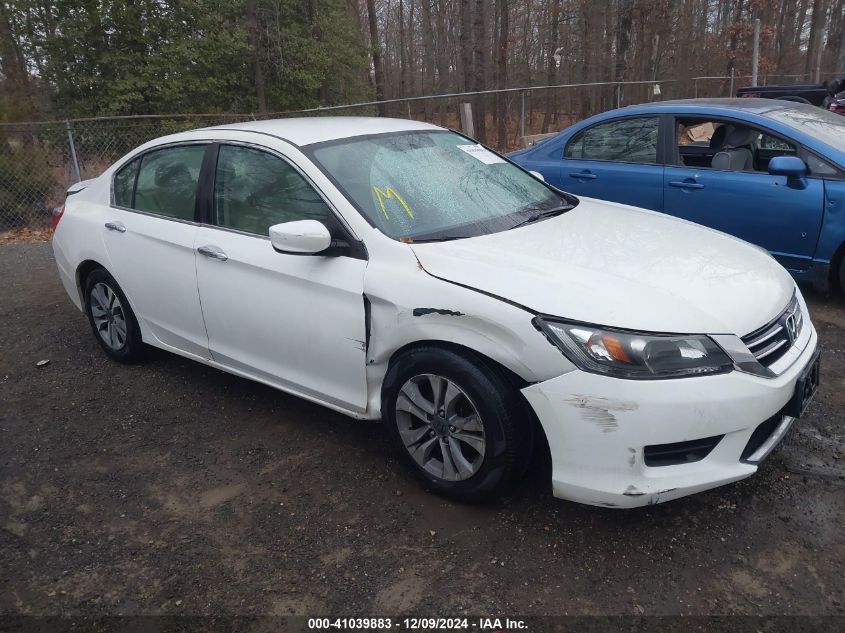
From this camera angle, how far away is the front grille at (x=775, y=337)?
2.78 metres

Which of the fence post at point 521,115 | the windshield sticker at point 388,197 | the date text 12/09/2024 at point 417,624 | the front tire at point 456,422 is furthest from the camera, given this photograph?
the fence post at point 521,115

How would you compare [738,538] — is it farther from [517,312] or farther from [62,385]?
[62,385]

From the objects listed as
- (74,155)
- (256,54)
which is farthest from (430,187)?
(256,54)

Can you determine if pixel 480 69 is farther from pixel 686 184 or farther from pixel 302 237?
pixel 302 237

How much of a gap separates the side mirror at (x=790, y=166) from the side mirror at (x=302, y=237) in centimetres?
363

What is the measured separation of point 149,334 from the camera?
448 cm

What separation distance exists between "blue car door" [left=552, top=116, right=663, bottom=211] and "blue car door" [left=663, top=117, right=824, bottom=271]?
0.16m

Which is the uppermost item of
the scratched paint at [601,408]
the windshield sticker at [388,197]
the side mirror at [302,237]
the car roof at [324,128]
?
the car roof at [324,128]

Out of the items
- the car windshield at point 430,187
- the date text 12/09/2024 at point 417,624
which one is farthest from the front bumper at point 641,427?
the car windshield at point 430,187

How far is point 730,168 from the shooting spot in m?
5.68

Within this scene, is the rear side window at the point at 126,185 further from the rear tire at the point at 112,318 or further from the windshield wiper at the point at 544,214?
the windshield wiper at the point at 544,214

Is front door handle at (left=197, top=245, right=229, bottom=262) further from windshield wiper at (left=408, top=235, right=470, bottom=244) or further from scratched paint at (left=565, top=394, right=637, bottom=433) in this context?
scratched paint at (left=565, top=394, right=637, bottom=433)

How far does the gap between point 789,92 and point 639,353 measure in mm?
11017

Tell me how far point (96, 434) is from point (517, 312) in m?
2.63
